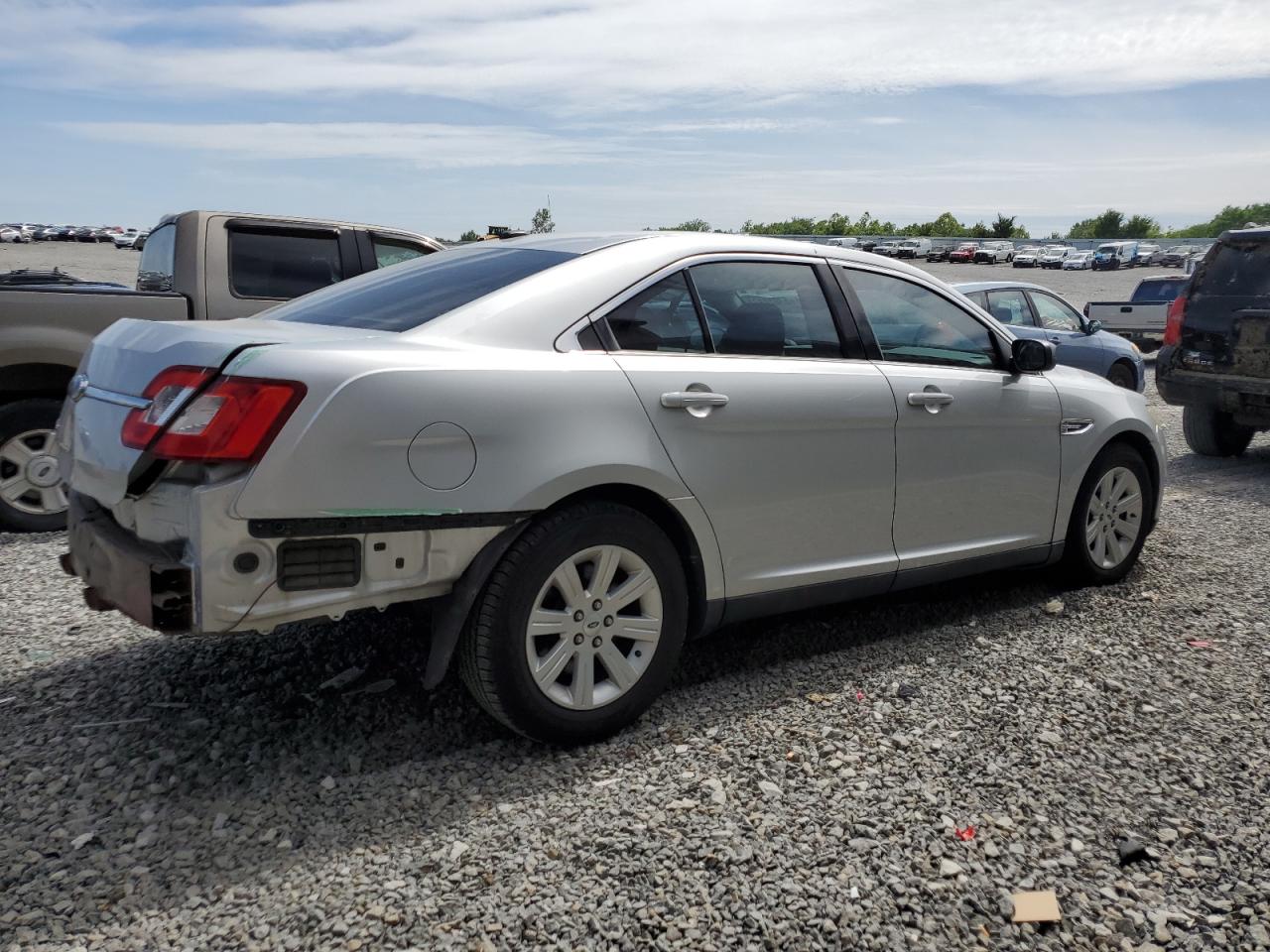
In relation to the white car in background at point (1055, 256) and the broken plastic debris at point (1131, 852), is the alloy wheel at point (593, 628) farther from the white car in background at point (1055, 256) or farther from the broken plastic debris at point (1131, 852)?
the white car in background at point (1055, 256)

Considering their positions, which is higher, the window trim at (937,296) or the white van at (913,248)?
the white van at (913,248)

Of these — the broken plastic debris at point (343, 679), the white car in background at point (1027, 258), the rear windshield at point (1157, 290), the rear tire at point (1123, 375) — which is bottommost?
the broken plastic debris at point (343, 679)

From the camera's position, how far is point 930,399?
178 inches

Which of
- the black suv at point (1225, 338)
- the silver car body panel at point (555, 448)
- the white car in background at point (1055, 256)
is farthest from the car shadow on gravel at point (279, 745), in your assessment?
the white car in background at point (1055, 256)

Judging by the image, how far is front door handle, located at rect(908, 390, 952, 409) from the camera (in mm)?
4473

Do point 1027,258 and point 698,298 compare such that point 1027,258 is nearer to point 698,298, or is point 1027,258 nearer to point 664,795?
point 698,298

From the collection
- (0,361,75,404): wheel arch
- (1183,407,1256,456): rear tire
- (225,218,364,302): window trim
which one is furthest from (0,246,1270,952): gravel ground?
(1183,407,1256,456): rear tire

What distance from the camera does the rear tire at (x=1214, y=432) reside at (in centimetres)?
996

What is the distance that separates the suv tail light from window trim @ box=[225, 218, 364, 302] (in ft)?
13.8

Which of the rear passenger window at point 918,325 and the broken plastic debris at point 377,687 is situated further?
the rear passenger window at point 918,325

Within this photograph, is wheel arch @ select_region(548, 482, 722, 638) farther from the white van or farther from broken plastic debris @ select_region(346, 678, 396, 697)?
the white van

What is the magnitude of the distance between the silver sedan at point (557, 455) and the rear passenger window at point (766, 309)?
0.01 meters

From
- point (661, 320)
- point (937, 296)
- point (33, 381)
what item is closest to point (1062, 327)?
point (937, 296)

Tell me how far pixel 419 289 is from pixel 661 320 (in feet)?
2.78
